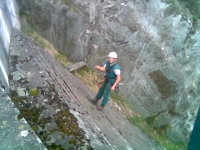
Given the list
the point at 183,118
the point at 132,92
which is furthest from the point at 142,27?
the point at 183,118

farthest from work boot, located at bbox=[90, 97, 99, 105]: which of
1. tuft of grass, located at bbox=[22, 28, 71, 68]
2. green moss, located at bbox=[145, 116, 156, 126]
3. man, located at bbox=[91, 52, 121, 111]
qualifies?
green moss, located at bbox=[145, 116, 156, 126]

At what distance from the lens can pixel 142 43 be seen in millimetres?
6902

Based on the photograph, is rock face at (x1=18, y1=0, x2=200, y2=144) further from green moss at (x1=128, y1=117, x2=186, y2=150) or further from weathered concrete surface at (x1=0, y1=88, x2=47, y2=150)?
weathered concrete surface at (x1=0, y1=88, x2=47, y2=150)

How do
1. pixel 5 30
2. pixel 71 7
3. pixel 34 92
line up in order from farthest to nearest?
pixel 71 7
pixel 5 30
pixel 34 92

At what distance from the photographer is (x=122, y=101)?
7785 mm

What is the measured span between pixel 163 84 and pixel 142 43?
1466 mm

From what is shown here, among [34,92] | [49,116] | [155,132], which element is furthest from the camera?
[155,132]

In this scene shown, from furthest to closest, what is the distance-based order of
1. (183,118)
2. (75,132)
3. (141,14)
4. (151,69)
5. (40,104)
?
(183,118), (151,69), (141,14), (40,104), (75,132)

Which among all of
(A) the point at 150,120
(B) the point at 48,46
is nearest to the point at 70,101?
(B) the point at 48,46

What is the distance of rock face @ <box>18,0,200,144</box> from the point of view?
258 inches

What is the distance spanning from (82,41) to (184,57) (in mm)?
3090

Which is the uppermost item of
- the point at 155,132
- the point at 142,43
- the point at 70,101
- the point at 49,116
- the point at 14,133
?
the point at 14,133

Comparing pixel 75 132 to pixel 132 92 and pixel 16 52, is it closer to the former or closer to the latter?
pixel 16 52

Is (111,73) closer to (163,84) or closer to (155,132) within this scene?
(163,84)
